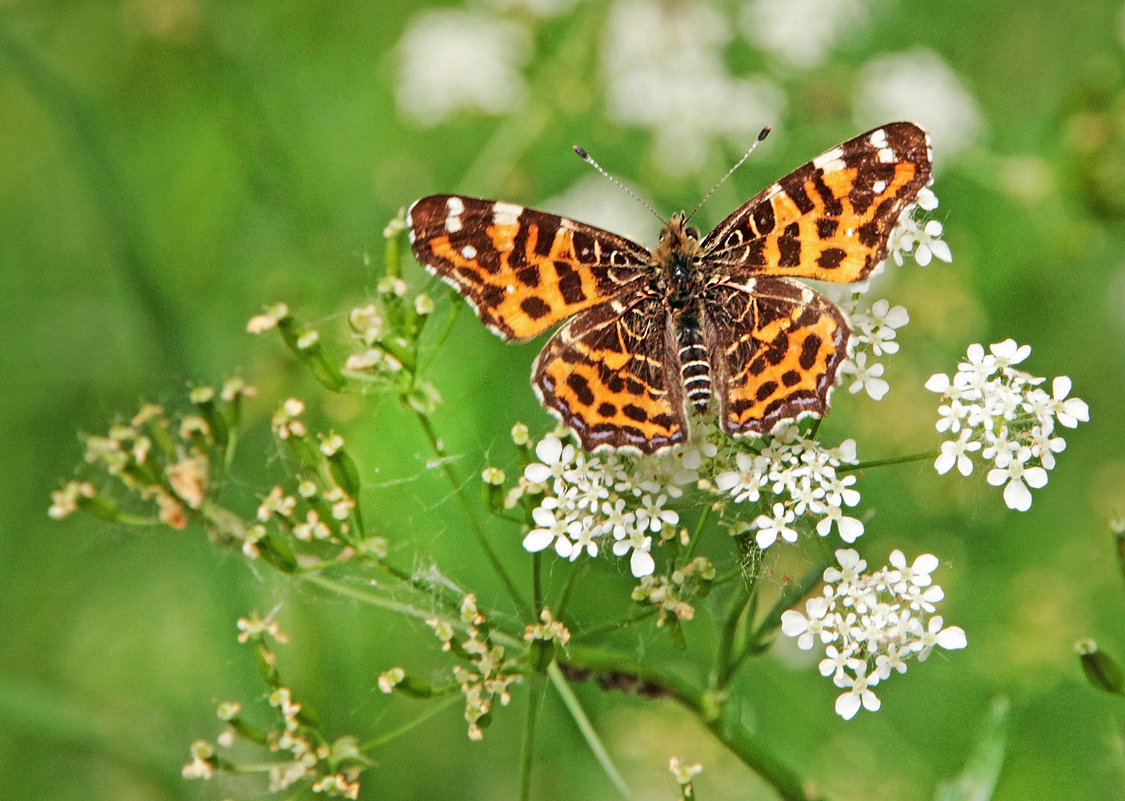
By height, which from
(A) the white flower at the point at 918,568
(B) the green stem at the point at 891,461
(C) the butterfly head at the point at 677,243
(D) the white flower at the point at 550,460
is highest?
(C) the butterfly head at the point at 677,243

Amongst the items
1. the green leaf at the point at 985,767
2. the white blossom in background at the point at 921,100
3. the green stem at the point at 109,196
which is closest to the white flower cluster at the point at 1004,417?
the green leaf at the point at 985,767

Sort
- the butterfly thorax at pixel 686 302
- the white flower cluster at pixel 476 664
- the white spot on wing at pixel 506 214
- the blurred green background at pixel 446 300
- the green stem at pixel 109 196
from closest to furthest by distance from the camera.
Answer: the white flower cluster at pixel 476 664 → the butterfly thorax at pixel 686 302 → the white spot on wing at pixel 506 214 → the green stem at pixel 109 196 → the blurred green background at pixel 446 300

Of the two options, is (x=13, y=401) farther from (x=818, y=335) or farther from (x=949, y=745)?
(x=949, y=745)

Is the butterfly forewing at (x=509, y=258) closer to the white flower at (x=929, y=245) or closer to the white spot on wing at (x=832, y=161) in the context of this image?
the white spot on wing at (x=832, y=161)

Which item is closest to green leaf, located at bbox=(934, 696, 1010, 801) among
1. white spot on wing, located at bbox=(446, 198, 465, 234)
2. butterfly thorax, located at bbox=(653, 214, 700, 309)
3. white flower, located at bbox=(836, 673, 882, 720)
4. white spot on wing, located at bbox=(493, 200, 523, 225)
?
white flower, located at bbox=(836, 673, 882, 720)

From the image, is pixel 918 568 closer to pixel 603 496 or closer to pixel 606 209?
pixel 603 496

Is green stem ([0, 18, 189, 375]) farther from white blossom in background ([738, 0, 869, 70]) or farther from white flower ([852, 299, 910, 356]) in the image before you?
white blossom in background ([738, 0, 869, 70])

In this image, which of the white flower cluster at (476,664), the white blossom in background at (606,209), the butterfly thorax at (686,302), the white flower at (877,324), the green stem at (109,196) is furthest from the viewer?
the white blossom in background at (606,209)
